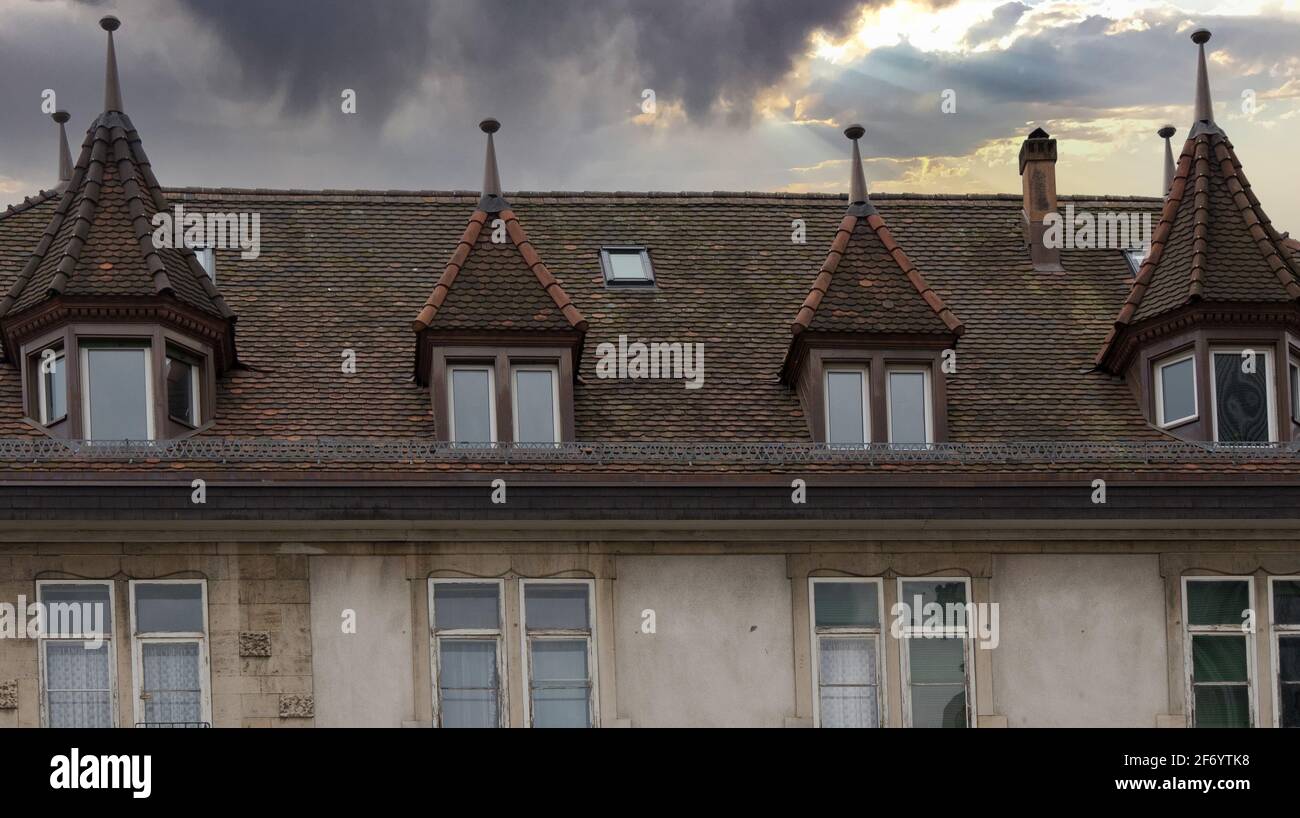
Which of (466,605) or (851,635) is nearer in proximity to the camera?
(466,605)

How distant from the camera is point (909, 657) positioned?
2867cm

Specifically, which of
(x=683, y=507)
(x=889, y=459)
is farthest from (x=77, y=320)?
(x=889, y=459)

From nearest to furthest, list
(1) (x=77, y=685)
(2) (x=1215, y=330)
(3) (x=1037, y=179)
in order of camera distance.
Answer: (1) (x=77, y=685) → (2) (x=1215, y=330) → (3) (x=1037, y=179)

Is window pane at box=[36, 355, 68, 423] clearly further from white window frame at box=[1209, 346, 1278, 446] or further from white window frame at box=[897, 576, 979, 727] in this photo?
white window frame at box=[1209, 346, 1278, 446]

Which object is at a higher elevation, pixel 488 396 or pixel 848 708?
pixel 488 396

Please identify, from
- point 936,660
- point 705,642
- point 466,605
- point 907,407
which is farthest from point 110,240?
point 936,660

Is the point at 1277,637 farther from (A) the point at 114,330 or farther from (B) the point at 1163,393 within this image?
(A) the point at 114,330

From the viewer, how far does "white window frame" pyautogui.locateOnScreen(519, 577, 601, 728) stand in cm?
2806

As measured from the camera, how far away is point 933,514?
28.4m

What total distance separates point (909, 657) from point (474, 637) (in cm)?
466

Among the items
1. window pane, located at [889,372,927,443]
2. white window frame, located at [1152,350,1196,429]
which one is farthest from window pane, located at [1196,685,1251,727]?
window pane, located at [889,372,927,443]

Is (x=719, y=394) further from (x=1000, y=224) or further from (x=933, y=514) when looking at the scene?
(x=1000, y=224)

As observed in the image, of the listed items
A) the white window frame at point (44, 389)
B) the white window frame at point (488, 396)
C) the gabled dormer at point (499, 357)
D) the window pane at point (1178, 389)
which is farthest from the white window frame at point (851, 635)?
the white window frame at point (44, 389)

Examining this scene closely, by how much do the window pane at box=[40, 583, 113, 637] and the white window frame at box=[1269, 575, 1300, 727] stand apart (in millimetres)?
12339
